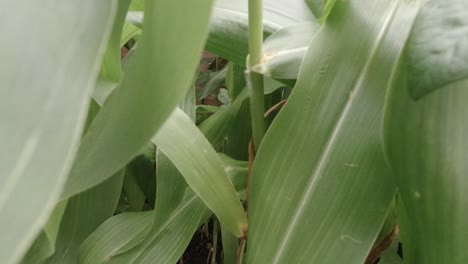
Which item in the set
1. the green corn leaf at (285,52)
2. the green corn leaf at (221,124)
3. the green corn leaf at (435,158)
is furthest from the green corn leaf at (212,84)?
the green corn leaf at (435,158)

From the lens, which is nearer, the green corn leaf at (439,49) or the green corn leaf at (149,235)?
the green corn leaf at (439,49)

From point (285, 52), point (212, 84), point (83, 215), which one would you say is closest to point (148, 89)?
point (285, 52)

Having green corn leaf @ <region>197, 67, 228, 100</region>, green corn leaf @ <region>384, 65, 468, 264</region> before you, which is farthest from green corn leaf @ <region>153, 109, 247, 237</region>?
green corn leaf @ <region>197, 67, 228, 100</region>

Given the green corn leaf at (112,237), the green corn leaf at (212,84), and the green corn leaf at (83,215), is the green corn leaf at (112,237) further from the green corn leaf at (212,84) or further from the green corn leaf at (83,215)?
the green corn leaf at (212,84)

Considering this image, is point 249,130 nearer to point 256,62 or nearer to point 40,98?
point 256,62

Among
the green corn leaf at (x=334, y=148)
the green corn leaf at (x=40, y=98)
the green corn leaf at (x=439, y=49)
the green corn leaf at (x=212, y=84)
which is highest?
the green corn leaf at (x=40, y=98)

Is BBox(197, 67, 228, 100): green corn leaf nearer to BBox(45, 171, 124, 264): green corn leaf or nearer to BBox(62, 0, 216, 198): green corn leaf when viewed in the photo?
BBox(45, 171, 124, 264): green corn leaf

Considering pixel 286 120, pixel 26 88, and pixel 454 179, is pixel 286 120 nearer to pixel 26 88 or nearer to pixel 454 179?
pixel 454 179
